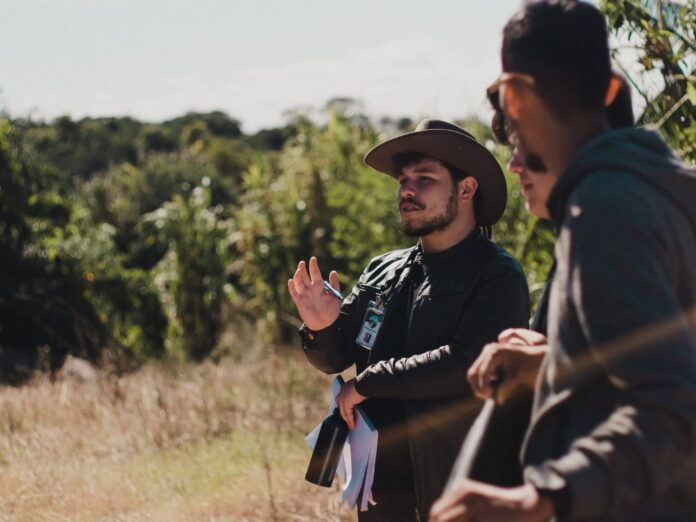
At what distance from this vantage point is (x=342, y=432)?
317 centimetres

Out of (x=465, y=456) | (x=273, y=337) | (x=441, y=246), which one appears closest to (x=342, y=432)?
(x=441, y=246)

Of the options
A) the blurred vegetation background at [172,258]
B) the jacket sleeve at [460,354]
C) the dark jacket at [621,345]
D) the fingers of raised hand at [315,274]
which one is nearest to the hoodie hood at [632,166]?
the dark jacket at [621,345]

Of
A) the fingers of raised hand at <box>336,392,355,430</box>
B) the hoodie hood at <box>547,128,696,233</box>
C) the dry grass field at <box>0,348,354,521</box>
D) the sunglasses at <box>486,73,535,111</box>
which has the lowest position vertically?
the dry grass field at <box>0,348,354,521</box>

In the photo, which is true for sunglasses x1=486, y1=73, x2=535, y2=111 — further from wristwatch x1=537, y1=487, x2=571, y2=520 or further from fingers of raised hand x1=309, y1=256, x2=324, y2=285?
fingers of raised hand x1=309, y1=256, x2=324, y2=285

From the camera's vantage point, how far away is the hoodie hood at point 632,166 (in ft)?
4.86

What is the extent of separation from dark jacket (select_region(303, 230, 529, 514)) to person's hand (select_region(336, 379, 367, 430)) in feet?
0.21

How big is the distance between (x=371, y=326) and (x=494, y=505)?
185 cm

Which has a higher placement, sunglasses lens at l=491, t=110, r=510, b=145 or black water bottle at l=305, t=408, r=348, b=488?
sunglasses lens at l=491, t=110, r=510, b=145

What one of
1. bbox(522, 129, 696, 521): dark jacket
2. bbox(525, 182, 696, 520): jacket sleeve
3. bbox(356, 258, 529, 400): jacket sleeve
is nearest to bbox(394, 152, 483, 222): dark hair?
bbox(356, 258, 529, 400): jacket sleeve

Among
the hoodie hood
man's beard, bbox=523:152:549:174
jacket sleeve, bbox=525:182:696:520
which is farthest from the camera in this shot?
man's beard, bbox=523:152:549:174

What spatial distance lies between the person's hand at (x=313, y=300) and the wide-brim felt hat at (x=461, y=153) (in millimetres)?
561

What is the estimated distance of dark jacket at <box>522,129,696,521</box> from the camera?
137cm

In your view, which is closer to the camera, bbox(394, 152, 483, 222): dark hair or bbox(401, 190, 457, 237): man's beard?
bbox(401, 190, 457, 237): man's beard

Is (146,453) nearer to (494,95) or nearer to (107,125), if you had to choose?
(494,95)
